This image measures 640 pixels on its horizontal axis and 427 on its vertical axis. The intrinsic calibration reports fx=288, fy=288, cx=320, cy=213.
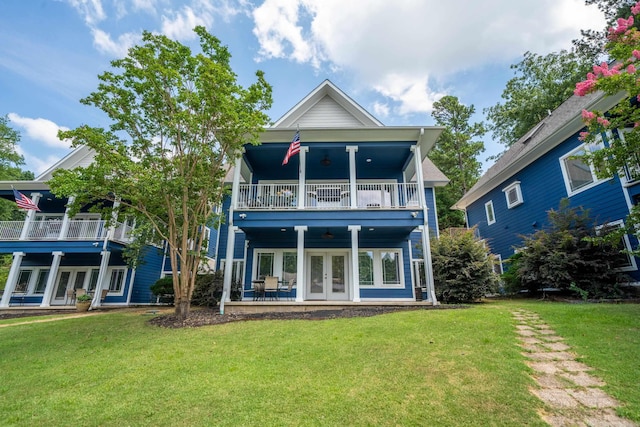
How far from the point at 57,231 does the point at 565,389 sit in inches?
791

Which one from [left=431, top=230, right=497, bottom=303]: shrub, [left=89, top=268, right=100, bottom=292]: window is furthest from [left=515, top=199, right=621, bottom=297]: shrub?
[left=89, top=268, right=100, bottom=292]: window

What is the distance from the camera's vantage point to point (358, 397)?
3.12 metres

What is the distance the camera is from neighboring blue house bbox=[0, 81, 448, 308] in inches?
393

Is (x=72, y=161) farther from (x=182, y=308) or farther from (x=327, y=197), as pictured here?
(x=327, y=197)

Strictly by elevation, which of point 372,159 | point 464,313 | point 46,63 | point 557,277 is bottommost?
point 464,313

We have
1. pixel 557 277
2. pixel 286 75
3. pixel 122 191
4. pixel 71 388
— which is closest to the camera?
pixel 71 388

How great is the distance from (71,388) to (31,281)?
17.1m

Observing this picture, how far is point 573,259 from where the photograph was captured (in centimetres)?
848

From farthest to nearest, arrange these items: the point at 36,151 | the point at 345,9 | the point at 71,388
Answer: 1. the point at 36,151
2. the point at 345,9
3. the point at 71,388

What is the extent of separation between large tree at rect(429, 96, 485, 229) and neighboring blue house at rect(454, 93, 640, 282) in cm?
881

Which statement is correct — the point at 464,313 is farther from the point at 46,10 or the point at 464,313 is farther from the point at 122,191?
the point at 46,10

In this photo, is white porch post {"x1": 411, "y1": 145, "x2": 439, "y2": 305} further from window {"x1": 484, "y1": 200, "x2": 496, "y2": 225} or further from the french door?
window {"x1": 484, "y1": 200, "x2": 496, "y2": 225}

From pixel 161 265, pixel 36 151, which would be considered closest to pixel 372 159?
pixel 161 265

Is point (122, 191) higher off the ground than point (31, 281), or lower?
higher
